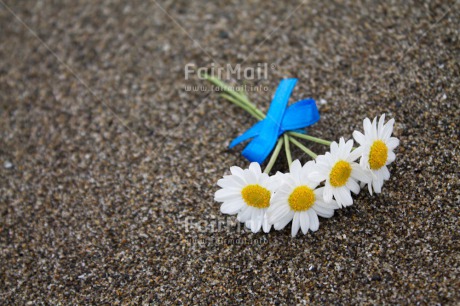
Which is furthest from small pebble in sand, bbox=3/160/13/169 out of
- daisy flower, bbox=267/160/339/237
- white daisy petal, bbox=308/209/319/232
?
white daisy petal, bbox=308/209/319/232

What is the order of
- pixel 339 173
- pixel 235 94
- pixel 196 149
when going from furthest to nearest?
1. pixel 235 94
2. pixel 196 149
3. pixel 339 173

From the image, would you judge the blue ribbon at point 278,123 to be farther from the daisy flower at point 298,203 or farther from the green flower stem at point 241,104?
the daisy flower at point 298,203

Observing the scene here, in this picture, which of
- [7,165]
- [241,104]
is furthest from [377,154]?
[7,165]

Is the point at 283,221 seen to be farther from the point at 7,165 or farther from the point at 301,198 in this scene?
the point at 7,165

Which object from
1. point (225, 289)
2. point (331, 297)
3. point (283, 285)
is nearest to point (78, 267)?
point (225, 289)

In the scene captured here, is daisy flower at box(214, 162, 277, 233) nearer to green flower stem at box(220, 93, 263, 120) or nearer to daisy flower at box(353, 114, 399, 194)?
daisy flower at box(353, 114, 399, 194)

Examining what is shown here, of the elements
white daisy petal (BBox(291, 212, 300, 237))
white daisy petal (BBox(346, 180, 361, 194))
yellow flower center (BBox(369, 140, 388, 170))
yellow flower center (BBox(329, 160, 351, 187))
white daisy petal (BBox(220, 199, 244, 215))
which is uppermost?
yellow flower center (BBox(369, 140, 388, 170))
